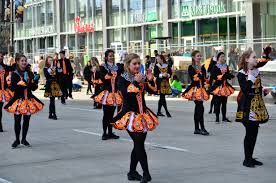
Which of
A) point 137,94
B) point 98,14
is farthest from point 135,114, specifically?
point 98,14

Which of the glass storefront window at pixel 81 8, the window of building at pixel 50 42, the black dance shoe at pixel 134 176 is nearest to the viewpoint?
the black dance shoe at pixel 134 176

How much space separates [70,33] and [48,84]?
37844 mm

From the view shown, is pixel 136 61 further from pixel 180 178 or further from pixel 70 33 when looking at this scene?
pixel 70 33

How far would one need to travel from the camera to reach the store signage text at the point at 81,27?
52.2 metres

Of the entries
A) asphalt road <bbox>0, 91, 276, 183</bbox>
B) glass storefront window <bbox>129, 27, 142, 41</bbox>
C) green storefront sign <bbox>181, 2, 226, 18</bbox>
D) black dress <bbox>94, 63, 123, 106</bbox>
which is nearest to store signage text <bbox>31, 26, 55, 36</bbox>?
glass storefront window <bbox>129, 27, 142, 41</bbox>

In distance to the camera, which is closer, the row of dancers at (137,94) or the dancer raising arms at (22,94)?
the row of dancers at (137,94)

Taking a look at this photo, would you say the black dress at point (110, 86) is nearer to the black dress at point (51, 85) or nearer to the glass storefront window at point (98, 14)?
the black dress at point (51, 85)

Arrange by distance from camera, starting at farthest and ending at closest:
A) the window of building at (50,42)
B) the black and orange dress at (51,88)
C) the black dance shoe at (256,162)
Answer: the window of building at (50,42)
the black and orange dress at (51,88)
the black dance shoe at (256,162)

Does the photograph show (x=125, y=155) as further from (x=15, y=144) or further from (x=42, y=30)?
(x=42, y=30)

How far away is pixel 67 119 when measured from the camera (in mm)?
18047

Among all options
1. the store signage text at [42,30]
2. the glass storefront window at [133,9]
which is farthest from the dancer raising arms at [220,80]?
the store signage text at [42,30]

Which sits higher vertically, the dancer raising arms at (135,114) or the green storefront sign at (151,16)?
the green storefront sign at (151,16)

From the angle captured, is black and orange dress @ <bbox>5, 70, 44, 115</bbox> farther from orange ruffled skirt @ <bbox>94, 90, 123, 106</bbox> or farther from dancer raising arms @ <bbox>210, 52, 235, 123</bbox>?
dancer raising arms @ <bbox>210, 52, 235, 123</bbox>

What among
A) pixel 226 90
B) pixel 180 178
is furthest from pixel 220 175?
pixel 226 90
